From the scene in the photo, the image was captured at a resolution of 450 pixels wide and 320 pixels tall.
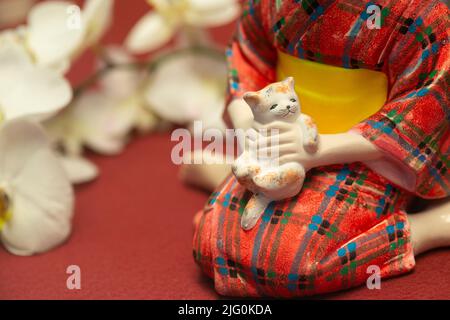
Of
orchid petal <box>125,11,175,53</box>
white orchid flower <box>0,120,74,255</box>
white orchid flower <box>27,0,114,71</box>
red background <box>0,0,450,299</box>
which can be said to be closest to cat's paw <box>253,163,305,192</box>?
red background <box>0,0,450,299</box>

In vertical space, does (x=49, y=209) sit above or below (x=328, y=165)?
below

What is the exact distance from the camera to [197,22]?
3.86 feet

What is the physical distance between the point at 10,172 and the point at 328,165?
40 centimetres

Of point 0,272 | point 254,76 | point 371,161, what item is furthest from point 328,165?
point 0,272

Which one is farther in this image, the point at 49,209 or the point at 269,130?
the point at 49,209

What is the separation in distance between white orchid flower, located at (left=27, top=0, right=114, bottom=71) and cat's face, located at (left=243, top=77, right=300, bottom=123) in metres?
0.39

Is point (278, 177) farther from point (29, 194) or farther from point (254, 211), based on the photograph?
point (29, 194)

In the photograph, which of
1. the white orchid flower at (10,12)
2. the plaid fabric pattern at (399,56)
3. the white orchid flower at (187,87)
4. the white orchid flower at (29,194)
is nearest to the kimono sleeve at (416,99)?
the plaid fabric pattern at (399,56)

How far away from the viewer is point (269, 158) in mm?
715

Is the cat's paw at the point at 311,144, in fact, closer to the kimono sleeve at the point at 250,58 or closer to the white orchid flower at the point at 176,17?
the kimono sleeve at the point at 250,58

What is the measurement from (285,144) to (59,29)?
472 millimetres

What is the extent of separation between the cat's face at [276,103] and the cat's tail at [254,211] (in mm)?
87

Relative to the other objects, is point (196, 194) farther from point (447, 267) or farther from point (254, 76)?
point (447, 267)

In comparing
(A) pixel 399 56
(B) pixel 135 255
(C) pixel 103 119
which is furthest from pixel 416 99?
(C) pixel 103 119
